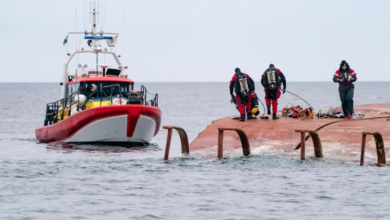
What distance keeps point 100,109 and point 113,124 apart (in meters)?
0.64

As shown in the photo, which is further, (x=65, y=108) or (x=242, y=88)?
(x=65, y=108)

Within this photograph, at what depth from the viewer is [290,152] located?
58.5ft

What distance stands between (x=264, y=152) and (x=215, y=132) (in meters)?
2.44

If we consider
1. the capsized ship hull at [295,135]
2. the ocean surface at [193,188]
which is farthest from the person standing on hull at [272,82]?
the ocean surface at [193,188]

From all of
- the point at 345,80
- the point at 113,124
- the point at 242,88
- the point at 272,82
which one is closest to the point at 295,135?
the point at 242,88

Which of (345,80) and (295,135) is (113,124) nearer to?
(295,135)

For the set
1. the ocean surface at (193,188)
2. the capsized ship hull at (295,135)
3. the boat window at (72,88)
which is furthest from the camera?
the boat window at (72,88)

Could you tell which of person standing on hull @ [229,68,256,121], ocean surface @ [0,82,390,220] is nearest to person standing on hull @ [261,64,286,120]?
person standing on hull @ [229,68,256,121]

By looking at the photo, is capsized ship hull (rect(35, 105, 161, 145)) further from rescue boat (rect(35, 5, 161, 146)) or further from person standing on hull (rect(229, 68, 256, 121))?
person standing on hull (rect(229, 68, 256, 121))

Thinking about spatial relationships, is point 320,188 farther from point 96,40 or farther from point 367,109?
point 96,40

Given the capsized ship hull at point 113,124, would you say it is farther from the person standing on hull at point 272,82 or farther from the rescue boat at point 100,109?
the person standing on hull at point 272,82

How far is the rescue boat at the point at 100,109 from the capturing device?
75.3 feet

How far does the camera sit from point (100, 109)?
22.8 metres

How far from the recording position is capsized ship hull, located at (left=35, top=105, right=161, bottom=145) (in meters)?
22.8
